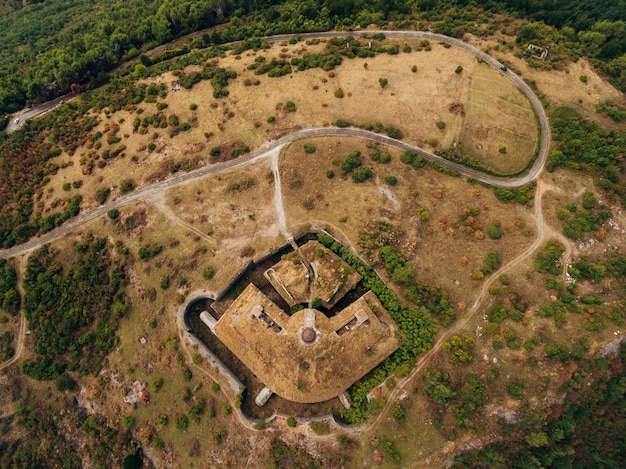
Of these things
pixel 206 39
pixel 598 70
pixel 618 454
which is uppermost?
pixel 206 39

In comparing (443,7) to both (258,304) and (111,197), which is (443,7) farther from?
(111,197)

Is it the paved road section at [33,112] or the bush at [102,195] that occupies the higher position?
the paved road section at [33,112]

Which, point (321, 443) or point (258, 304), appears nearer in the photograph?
point (321, 443)

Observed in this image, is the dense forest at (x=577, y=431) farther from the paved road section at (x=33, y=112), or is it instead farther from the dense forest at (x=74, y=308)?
the paved road section at (x=33, y=112)

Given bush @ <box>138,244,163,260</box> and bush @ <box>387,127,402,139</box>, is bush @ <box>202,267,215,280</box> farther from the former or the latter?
bush @ <box>387,127,402,139</box>

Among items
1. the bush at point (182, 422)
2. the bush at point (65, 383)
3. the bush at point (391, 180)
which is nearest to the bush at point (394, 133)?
the bush at point (391, 180)

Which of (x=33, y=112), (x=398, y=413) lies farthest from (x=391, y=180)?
(x=33, y=112)

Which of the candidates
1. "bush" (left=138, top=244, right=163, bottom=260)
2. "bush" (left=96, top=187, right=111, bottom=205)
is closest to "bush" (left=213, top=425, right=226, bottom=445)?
"bush" (left=138, top=244, right=163, bottom=260)

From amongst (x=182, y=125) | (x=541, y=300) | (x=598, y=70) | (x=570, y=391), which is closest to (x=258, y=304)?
(x=182, y=125)
